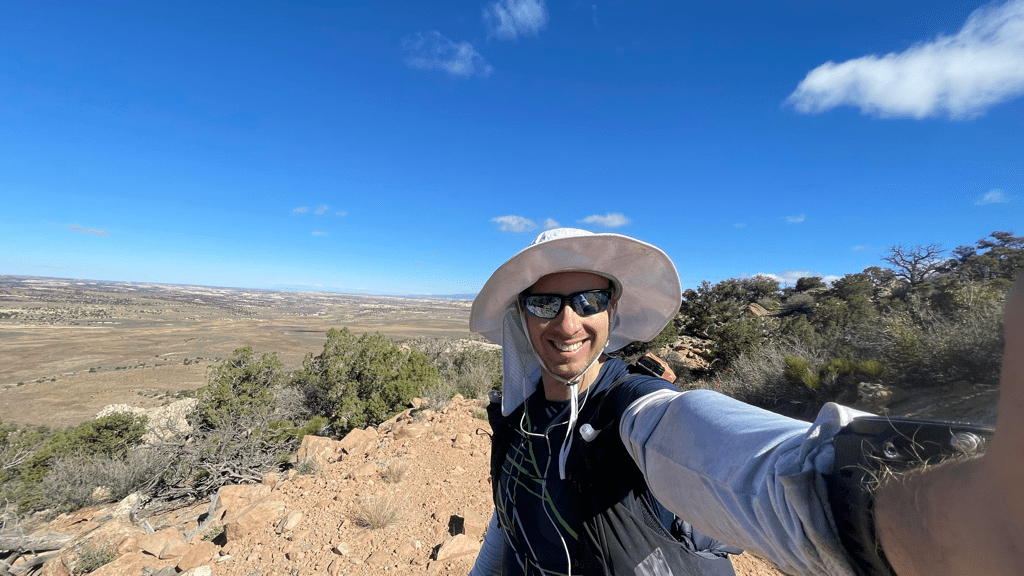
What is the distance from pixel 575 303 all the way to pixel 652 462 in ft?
2.26

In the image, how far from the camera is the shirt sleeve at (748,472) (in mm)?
541

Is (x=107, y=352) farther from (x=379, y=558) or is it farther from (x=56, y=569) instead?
(x=379, y=558)

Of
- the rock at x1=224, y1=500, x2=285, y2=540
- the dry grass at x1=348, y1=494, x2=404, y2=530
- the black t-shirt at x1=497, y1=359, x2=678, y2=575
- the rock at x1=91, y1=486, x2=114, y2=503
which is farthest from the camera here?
the rock at x1=91, y1=486, x2=114, y2=503

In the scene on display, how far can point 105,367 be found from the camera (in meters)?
33.0

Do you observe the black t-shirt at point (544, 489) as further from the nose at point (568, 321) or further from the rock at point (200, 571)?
the rock at point (200, 571)

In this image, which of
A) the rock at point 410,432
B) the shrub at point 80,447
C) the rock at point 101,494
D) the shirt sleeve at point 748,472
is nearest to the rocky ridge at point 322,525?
the rock at point 410,432

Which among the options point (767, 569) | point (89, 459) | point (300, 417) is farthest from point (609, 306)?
point (89, 459)

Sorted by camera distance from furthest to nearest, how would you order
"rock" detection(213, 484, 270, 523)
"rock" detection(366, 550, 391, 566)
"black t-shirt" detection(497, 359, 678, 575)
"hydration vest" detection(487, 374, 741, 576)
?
"rock" detection(213, 484, 270, 523) < "rock" detection(366, 550, 391, 566) < "black t-shirt" detection(497, 359, 678, 575) < "hydration vest" detection(487, 374, 741, 576)

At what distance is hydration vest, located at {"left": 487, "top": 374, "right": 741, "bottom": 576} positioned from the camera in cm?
97

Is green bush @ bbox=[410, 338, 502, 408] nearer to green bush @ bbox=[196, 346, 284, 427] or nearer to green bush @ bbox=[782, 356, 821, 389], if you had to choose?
green bush @ bbox=[196, 346, 284, 427]

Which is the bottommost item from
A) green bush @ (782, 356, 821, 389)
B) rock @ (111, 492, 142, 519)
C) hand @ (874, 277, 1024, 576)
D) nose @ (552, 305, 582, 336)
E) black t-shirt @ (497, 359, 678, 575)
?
rock @ (111, 492, 142, 519)

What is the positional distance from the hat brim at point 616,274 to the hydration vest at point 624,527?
0.55 m

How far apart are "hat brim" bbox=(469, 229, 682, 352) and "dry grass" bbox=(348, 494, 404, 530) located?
3.04 m

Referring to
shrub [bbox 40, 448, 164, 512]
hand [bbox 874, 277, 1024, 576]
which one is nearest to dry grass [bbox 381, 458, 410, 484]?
shrub [bbox 40, 448, 164, 512]
